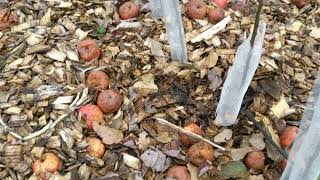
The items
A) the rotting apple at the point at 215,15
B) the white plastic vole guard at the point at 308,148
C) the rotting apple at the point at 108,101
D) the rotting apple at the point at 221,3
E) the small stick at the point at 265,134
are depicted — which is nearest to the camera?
the white plastic vole guard at the point at 308,148

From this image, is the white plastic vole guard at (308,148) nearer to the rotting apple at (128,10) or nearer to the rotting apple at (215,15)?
the rotting apple at (215,15)

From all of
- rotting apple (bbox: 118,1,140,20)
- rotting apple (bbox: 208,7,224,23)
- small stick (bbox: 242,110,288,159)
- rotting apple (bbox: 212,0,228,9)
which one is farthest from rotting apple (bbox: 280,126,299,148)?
rotting apple (bbox: 118,1,140,20)

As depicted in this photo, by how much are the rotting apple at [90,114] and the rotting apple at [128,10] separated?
2.75ft

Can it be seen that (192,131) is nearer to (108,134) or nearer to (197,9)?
(108,134)

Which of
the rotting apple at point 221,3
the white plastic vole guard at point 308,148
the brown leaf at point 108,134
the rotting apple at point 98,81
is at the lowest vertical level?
the brown leaf at point 108,134

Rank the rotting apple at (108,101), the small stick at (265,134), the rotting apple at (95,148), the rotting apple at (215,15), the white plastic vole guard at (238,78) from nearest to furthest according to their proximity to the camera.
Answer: the white plastic vole guard at (238,78)
the small stick at (265,134)
the rotting apple at (95,148)
the rotting apple at (108,101)
the rotting apple at (215,15)

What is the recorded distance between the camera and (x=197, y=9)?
115 inches

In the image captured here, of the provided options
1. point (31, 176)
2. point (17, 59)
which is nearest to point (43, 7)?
point (17, 59)

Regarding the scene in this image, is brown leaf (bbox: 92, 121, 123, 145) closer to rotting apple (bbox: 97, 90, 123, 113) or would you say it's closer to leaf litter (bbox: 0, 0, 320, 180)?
leaf litter (bbox: 0, 0, 320, 180)

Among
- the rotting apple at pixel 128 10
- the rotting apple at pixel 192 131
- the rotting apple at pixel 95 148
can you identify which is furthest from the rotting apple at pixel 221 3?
the rotting apple at pixel 95 148

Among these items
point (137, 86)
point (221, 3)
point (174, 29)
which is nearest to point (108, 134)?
point (137, 86)

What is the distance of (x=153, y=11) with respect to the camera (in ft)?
9.62

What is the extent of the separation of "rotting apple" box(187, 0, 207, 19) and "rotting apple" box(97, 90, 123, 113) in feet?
2.85

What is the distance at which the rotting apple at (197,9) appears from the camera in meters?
2.93
